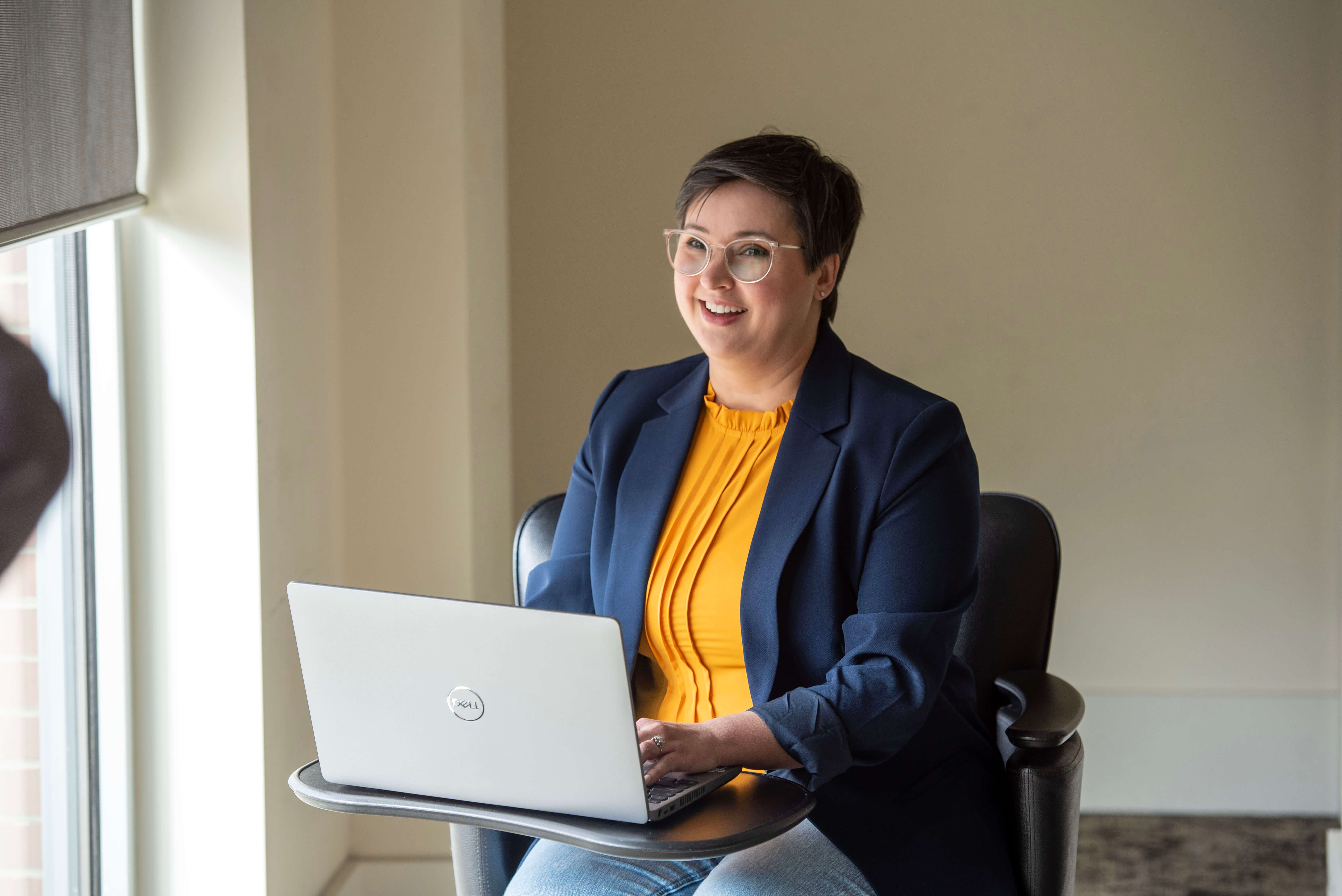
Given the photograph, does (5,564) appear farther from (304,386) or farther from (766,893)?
(304,386)

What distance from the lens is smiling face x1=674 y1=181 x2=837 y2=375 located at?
1577 mm

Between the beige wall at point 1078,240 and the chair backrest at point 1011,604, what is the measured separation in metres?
1.30

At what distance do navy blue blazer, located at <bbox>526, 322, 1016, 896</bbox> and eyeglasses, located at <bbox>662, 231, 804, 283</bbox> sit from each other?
0.49ft

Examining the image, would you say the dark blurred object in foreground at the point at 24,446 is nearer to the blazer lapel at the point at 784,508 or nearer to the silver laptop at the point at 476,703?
the silver laptop at the point at 476,703

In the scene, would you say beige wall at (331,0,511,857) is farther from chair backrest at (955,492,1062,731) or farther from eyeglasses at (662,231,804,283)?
chair backrest at (955,492,1062,731)

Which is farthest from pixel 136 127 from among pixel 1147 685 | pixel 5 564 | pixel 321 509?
pixel 1147 685

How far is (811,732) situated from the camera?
131 centimetres

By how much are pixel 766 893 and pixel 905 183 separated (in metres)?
2.19

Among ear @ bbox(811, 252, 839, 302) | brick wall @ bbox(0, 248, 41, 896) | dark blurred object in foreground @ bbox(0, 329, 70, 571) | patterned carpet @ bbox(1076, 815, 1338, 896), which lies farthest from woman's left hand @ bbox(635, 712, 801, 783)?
patterned carpet @ bbox(1076, 815, 1338, 896)

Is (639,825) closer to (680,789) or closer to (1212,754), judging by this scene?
(680,789)

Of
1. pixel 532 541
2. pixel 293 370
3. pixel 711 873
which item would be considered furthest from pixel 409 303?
pixel 711 873

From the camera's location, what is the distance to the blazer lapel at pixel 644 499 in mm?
1565

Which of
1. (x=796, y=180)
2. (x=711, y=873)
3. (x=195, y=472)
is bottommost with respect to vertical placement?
(x=711, y=873)

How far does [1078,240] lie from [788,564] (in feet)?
6.25
